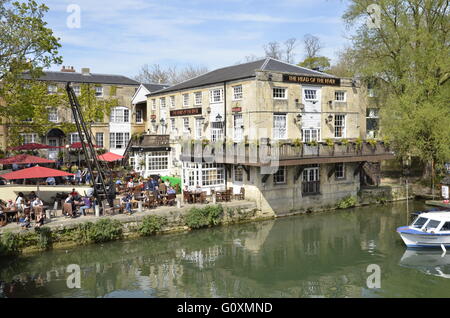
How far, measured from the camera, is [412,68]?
101ft

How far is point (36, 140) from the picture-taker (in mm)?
35000

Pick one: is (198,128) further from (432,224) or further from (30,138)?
(432,224)

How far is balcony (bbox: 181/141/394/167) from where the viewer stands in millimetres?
22984

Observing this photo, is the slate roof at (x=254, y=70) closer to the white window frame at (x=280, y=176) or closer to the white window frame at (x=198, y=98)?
the white window frame at (x=198, y=98)

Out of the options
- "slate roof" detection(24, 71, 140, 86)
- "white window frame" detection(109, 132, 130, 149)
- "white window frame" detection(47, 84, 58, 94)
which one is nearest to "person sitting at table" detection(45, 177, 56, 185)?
"white window frame" detection(47, 84, 58, 94)

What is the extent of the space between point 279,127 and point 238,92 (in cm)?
348

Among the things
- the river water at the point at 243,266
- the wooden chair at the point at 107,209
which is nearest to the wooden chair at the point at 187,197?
the river water at the point at 243,266

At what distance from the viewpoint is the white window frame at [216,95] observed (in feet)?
93.9

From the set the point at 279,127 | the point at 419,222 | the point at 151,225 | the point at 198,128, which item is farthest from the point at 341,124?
the point at 151,225

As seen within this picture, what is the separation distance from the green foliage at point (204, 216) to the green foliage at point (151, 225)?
4.84 feet

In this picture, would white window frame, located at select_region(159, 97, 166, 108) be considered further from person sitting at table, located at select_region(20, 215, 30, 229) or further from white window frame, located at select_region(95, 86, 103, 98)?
person sitting at table, located at select_region(20, 215, 30, 229)
